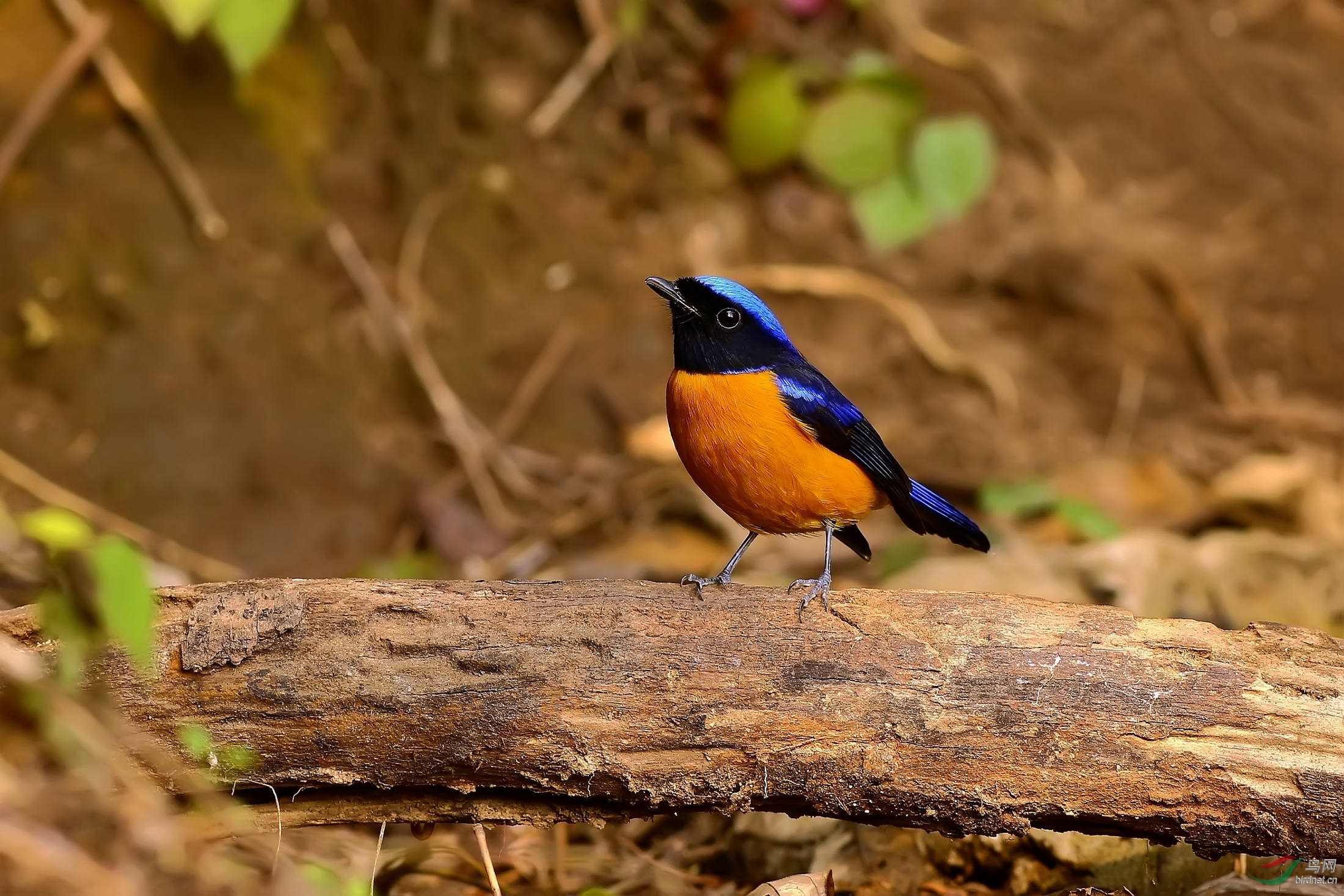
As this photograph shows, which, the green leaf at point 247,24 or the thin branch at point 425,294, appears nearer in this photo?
the green leaf at point 247,24

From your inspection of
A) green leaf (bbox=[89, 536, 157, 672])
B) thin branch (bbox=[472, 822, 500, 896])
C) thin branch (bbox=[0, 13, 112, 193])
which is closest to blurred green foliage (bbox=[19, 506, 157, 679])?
green leaf (bbox=[89, 536, 157, 672])

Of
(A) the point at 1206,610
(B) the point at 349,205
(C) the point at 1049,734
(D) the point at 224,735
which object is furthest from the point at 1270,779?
(B) the point at 349,205

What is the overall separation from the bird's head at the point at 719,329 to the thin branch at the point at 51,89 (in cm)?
366

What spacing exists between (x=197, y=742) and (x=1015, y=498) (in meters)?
4.33

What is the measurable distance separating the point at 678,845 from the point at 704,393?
1.57 metres

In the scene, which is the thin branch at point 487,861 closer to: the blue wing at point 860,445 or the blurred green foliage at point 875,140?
the blue wing at point 860,445

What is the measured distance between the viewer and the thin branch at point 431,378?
271 inches

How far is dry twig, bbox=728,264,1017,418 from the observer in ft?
25.0

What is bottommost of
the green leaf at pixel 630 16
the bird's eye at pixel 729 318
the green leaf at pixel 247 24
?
the bird's eye at pixel 729 318

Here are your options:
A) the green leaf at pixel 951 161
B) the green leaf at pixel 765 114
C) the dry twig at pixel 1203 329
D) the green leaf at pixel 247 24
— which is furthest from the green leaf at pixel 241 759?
the dry twig at pixel 1203 329

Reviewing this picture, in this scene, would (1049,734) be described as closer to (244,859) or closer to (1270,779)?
(1270,779)

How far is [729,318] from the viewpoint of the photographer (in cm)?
414

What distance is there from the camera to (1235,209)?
7.82 meters

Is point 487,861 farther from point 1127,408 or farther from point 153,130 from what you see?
point 1127,408
